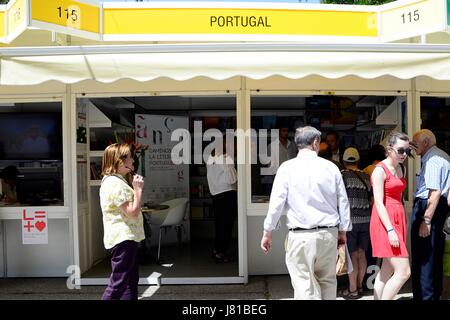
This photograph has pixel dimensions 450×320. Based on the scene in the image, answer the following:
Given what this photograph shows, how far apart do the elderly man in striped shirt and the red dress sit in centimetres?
34

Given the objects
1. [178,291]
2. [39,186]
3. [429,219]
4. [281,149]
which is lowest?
[178,291]

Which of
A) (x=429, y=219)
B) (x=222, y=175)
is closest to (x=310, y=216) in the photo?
(x=429, y=219)

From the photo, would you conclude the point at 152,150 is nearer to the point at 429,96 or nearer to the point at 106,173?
the point at 106,173

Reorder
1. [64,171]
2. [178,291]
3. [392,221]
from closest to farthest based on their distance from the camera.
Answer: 1. [392,221]
2. [178,291]
3. [64,171]

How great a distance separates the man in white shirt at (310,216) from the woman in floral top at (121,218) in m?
1.07

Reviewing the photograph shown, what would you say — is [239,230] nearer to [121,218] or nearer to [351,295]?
[351,295]

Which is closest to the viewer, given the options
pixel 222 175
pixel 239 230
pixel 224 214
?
pixel 239 230

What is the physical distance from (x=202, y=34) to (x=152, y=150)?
92.7 inches

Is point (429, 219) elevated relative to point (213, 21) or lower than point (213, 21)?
lower

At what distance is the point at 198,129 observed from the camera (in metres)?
7.60

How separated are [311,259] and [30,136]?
439 centimetres

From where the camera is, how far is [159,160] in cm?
721

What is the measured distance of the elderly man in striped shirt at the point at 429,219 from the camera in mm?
4250

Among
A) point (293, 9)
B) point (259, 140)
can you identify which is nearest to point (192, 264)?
point (259, 140)
